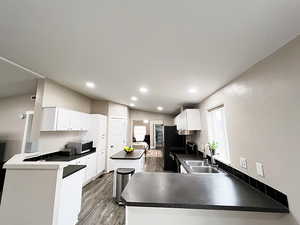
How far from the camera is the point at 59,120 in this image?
9.36ft

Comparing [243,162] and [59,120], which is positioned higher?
[59,120]

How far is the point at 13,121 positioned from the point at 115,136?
287 cm

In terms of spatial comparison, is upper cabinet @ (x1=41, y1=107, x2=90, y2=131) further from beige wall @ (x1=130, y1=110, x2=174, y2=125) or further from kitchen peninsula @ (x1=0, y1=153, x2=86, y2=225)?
beige wall @ (x1=130, y1=110, x2=174, y2=125)

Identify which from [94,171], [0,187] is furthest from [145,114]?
[0,187]

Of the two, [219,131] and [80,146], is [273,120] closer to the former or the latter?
[219,131]

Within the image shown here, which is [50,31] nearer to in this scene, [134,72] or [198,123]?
[134,72]

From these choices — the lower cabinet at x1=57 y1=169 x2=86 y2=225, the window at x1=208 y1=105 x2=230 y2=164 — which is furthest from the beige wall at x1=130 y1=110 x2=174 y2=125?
the lower cabinet at x1=57 y1=169 x2=86 y2=225

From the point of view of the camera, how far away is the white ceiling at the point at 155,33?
833 mm

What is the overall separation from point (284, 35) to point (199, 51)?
601 millimetres

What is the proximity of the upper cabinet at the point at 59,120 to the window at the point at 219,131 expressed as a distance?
337 cm

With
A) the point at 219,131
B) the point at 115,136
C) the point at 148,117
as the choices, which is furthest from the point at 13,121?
the point at 219,131

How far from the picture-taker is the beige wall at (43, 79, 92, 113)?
A: 9.46ft

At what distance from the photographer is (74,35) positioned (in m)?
1.34

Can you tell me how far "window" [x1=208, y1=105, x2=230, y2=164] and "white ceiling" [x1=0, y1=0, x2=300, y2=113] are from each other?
2.69 feet
